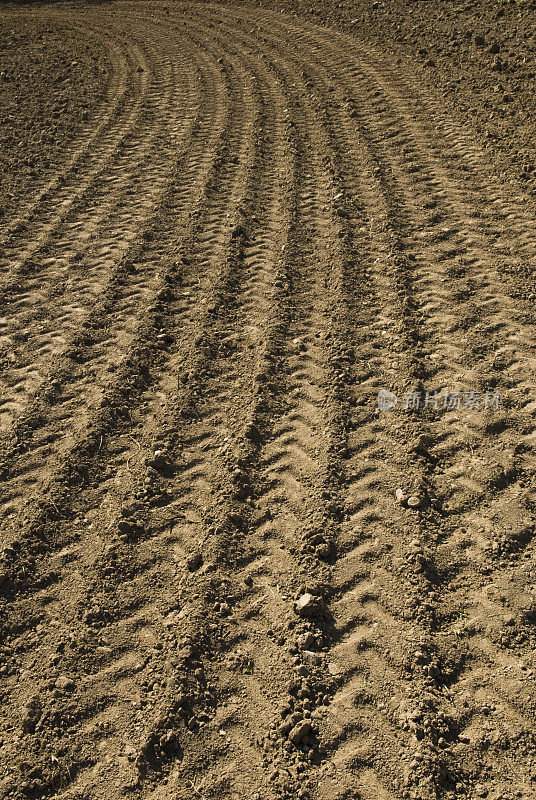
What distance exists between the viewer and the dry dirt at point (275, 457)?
105 inches

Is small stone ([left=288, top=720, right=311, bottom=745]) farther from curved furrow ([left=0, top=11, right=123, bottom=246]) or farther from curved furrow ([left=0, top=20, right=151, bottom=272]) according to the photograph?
curved furrow ([left=0, top=11, right=123, bottom=246])

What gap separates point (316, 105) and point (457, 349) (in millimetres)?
5143

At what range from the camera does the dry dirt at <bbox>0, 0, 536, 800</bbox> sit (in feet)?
8.75

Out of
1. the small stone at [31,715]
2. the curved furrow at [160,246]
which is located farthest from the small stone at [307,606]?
the curved furrow at [160,246]

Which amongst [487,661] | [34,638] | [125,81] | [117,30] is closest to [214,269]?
[34,638]

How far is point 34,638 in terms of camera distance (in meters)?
3.08

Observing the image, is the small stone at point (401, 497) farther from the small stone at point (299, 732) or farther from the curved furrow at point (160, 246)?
the curved furrow at point (160, 246)

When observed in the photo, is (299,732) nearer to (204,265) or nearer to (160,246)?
(204,265)

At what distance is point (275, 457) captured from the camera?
12.5 ft

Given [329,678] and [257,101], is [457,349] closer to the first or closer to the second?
[329,678]

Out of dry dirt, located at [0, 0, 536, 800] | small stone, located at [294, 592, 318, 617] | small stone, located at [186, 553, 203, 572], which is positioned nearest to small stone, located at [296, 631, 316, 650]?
dry dirt, located at [0, 0, 536, 800]

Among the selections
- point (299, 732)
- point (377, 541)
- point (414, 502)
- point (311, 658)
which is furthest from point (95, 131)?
point (299, 732)

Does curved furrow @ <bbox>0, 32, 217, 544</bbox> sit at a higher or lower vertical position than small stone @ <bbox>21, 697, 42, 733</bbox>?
higher

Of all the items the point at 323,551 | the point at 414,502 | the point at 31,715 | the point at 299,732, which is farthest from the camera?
the point at 414,502
